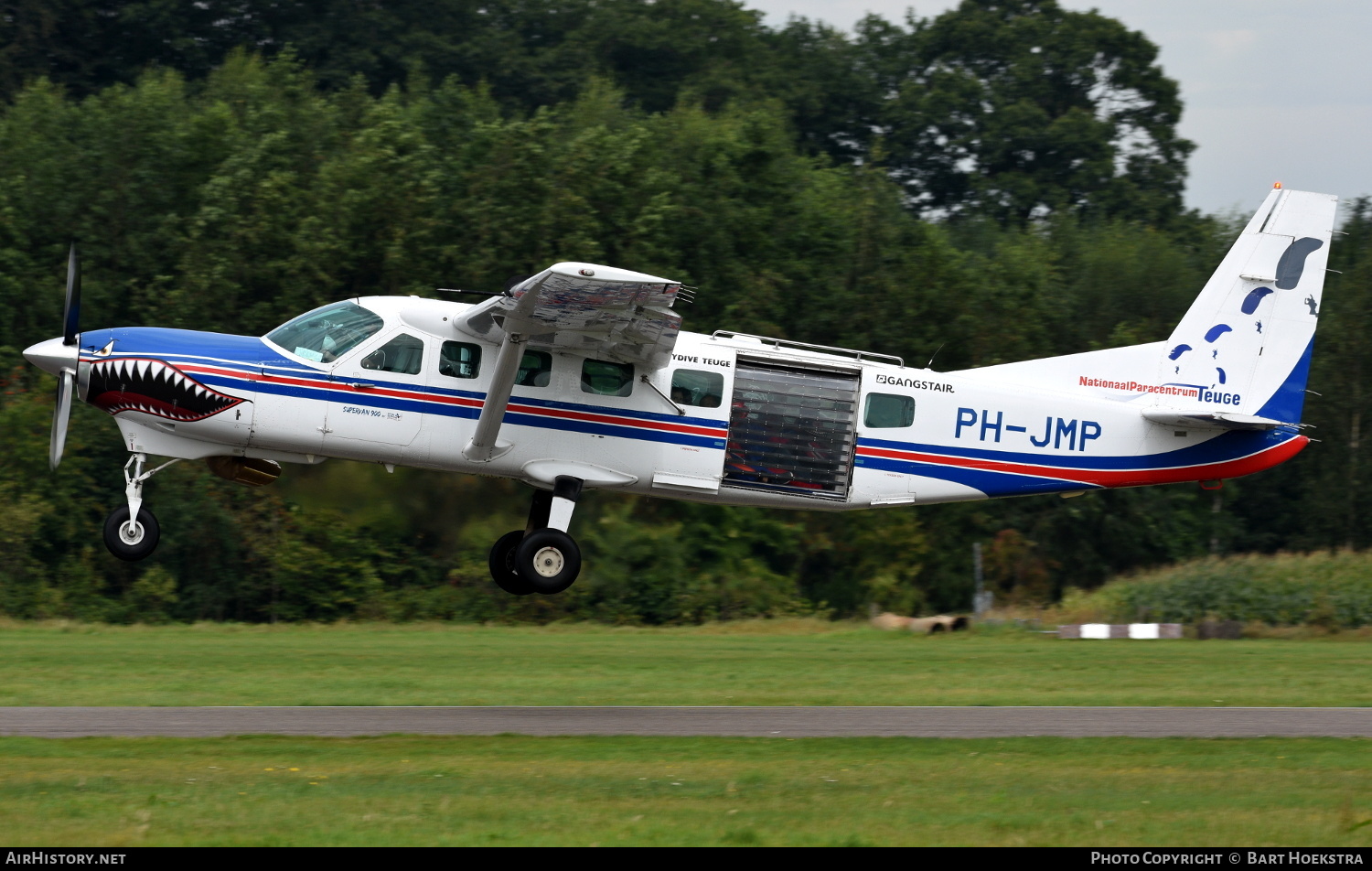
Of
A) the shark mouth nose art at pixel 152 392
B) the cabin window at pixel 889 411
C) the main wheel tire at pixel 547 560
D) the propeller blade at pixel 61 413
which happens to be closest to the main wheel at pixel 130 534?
the propeller blade at pixel 61 413

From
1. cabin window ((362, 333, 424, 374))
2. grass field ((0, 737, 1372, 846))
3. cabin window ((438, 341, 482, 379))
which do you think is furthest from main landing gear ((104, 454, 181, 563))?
grass field ((0, 737, 1372, 846))

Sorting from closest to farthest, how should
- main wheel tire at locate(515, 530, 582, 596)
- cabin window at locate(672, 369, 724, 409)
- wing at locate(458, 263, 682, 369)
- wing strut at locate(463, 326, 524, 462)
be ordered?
wing at locate(458, 263, 682, 369) → wing strut at locate(463, 326, 524, 462) → main wheel tire at locate(515, 530, 582, 596) → cabin window at locate(672, 369, 724, 409)

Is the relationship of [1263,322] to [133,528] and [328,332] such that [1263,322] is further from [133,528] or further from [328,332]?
[133,528]

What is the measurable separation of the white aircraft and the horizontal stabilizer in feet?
0.11

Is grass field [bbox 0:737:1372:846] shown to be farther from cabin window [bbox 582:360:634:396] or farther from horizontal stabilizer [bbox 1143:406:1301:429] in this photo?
horizontal stabilizer [bbox 1143:406:1301:429]

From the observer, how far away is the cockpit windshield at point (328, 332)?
16.4 metres

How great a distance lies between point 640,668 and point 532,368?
5663 millimetres

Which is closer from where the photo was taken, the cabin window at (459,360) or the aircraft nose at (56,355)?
the aircraft nose at (56,355)

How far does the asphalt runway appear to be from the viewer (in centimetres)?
1452

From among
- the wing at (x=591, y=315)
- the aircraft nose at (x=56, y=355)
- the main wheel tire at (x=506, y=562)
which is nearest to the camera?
the wing at (x=591, y=315)

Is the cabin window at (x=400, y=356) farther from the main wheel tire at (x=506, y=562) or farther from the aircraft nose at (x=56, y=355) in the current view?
the aircraft nose at (x=56, y=355)

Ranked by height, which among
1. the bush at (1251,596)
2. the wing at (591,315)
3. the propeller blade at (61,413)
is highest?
the wing at (591,315)

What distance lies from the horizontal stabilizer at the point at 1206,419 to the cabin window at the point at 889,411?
287 cm
